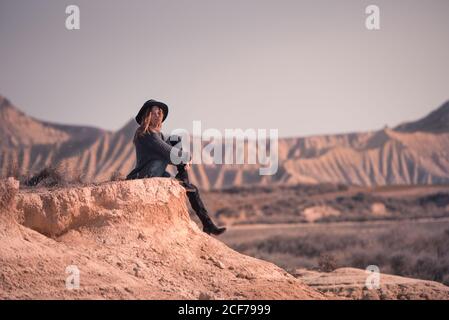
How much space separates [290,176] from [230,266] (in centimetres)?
7228

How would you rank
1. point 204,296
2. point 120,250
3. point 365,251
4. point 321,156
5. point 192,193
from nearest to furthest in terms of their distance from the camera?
point 204,296 < point 120,250 < point 192,193 < point 365,251 < point 321,156

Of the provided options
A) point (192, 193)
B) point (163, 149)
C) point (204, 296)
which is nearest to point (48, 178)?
point (163, 149)

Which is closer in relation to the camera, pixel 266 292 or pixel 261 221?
pixel 266 292

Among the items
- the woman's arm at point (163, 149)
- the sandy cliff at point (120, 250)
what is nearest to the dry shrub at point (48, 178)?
the sandy cliff at point (120, 250)

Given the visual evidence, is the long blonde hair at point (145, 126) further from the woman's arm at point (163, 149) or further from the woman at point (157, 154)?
the woman's arm at point (163, 149)

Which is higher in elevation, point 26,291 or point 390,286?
point 26,291

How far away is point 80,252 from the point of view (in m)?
7.22

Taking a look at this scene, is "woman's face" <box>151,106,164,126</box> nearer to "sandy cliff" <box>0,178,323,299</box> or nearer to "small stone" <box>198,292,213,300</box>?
"sandy cliff" <box>0,178,323,299</box>

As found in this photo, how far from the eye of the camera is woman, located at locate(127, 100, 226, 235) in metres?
8.55

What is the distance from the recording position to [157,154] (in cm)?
870

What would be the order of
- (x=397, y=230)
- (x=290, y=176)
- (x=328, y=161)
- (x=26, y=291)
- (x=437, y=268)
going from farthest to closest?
(x=328, y=161)
(x=290, y=176)
(x=397, y=230)
(x=437, y=268)
(x=26, y=291)

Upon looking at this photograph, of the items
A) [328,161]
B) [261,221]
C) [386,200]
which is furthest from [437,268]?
[328,161]

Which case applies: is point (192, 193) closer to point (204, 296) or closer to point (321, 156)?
point (204, 296)
